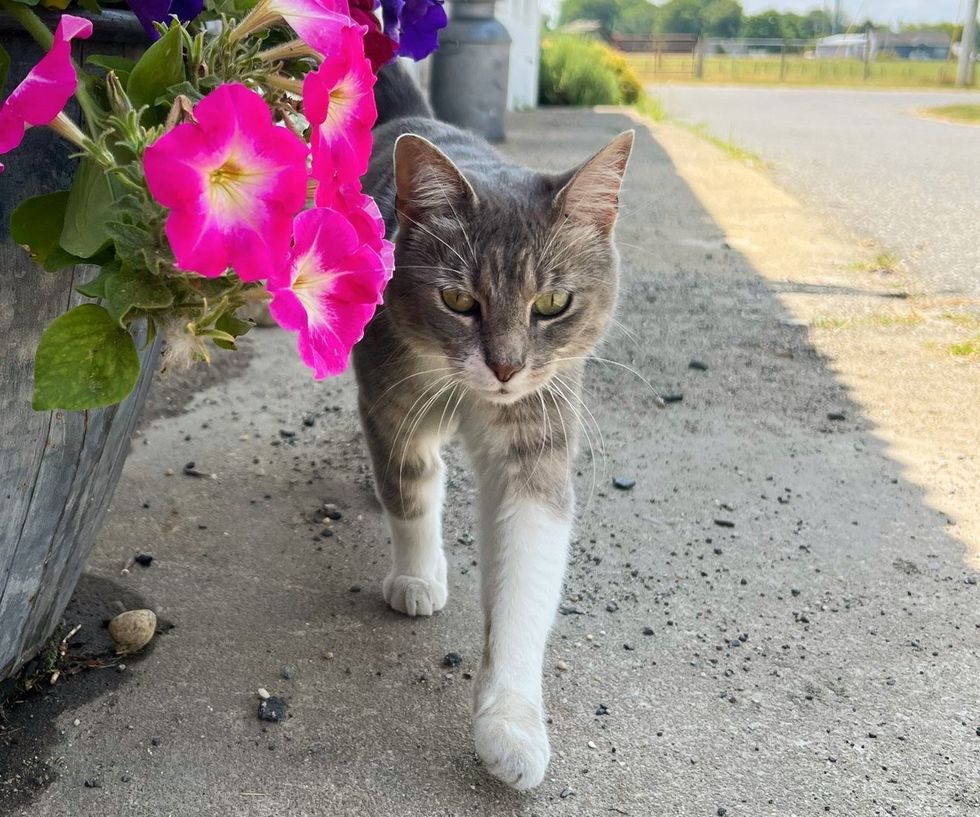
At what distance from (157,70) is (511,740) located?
1204mm

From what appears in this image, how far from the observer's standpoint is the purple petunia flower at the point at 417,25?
1.69 m

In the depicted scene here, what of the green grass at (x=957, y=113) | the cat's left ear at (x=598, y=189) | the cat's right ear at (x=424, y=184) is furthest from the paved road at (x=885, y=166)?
the cat's right ear at (x=424, y=184)

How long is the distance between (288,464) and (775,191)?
238 inches

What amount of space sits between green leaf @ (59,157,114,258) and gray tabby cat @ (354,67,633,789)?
0.88 metres

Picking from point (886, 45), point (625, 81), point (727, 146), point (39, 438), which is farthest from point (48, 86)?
point (886, 45)

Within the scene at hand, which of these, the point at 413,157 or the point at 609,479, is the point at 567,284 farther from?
the point at 609,479

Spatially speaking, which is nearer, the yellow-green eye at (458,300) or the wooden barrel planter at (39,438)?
the wooden barrel planter at (39,438)

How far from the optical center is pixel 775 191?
8094 millimetres

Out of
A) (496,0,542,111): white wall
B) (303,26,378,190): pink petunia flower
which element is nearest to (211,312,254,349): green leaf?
(303,26,378,190): pink petunia flower

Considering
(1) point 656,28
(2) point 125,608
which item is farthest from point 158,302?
(1) point 656,28

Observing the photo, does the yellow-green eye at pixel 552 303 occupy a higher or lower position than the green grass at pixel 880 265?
higher

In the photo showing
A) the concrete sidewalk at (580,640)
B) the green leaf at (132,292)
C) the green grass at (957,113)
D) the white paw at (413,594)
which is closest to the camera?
the green leaf at (132,292)

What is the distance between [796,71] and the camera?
30344 mm

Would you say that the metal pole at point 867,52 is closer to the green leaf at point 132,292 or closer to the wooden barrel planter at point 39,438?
the wooden barrel planter at point 39,438
